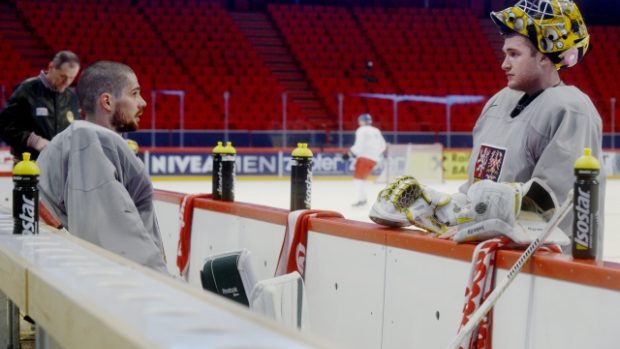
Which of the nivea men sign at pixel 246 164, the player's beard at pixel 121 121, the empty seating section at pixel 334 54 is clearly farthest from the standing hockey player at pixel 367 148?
the player's beard at pixel 121 121

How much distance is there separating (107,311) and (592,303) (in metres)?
1.36

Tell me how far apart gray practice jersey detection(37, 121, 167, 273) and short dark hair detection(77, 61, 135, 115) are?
0.61 ft

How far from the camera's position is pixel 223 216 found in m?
4.81

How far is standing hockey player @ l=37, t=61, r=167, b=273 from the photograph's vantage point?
3131mm

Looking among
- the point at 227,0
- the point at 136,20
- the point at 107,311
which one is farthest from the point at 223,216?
the point at 227,0

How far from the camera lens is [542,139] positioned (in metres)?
2.97

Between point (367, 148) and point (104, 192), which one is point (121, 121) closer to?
point (104, 192)

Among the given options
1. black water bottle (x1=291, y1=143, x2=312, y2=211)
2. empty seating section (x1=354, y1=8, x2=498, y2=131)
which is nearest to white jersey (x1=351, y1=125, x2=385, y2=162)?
empty seating section (x1=354, y1=8, x2=498, y2=131)

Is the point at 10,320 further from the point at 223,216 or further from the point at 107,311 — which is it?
the point at 223,216

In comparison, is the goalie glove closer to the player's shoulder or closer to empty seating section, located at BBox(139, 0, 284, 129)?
the player's shoulder

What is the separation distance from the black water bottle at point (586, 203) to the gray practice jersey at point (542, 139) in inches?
7.9

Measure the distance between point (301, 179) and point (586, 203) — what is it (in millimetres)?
1870

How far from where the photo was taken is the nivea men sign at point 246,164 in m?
16.9

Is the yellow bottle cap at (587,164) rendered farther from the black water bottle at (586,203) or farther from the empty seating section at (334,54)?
the empty seating section at (334,54)
